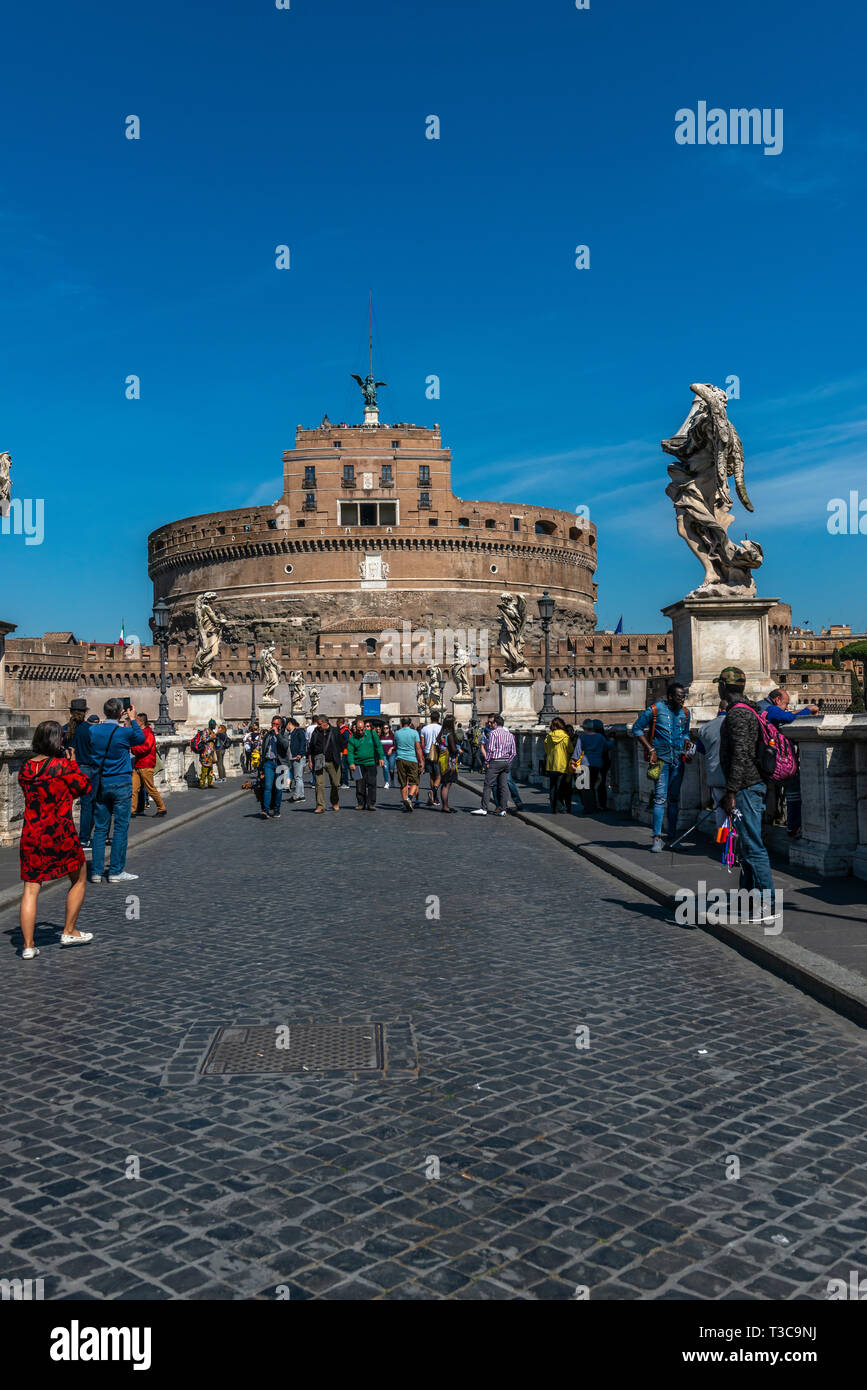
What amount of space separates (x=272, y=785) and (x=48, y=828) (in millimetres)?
9105

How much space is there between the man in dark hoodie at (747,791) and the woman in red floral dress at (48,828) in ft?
12.6

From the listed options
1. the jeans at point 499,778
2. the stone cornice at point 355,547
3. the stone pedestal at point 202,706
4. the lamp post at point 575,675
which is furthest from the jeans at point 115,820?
the stone cornice at point 355,547

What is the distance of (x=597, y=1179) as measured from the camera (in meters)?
3.03

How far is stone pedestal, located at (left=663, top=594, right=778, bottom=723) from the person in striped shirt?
4.16 meters

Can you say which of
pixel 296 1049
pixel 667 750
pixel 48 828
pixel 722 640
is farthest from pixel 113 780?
pixel 722 640

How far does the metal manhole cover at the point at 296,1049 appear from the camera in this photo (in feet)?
13.1

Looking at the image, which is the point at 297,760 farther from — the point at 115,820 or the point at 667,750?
the point at 667,750

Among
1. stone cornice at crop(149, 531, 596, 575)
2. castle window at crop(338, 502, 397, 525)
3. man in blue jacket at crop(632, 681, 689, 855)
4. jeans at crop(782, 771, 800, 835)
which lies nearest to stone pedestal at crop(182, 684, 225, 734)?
man in blue jacket at crop(632, 681, 689, 855)

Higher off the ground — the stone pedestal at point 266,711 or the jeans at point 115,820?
the stone pedestal at point 266,711

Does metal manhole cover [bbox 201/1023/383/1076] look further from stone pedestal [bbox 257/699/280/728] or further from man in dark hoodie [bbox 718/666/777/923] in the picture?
stone pedestal [bbox 257/699/280/728]

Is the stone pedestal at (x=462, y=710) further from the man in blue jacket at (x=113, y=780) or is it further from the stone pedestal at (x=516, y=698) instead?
the man in blue jacket at (x=113, y=780)

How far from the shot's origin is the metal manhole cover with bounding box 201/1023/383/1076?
13.1ft

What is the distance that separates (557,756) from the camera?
13484 millimetres
